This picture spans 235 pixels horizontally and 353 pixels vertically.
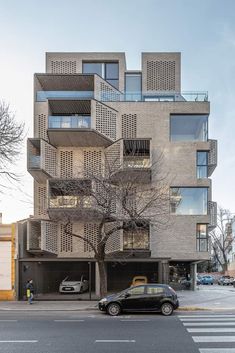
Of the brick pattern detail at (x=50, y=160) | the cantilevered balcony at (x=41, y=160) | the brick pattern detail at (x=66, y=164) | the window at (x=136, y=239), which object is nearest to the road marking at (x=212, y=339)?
the window at (x=136, y=239)

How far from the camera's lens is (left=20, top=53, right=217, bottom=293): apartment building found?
2841 cm

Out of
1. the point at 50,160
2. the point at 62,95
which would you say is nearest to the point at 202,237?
the point at 50,160

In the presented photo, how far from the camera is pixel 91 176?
23.6 meters

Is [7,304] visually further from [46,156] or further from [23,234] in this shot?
[46,156]

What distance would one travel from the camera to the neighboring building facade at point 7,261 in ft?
85.5

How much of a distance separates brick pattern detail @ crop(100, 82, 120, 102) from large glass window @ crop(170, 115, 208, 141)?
15.4 ft

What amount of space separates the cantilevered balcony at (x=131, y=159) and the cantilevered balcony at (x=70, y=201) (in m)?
2.63

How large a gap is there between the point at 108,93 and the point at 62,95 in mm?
3653

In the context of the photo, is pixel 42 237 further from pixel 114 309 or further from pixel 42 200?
pixel 114 309

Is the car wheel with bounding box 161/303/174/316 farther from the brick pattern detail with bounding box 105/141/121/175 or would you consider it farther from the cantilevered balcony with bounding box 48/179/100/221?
the brick pattern detail with bounding box 105/141/121/175

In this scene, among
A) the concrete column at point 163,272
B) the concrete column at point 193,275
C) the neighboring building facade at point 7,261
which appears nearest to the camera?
the neighboring building facade at point 7,261

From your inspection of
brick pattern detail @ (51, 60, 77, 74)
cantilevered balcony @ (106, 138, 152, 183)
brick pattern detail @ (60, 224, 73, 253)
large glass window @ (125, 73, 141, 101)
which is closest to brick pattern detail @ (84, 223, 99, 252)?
brick pattern detail @ (60, 224, 73, 253)

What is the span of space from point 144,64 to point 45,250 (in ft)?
56.9

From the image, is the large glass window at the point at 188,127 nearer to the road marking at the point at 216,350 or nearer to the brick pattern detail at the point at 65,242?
the brick pattern detail at the point at 65,242
